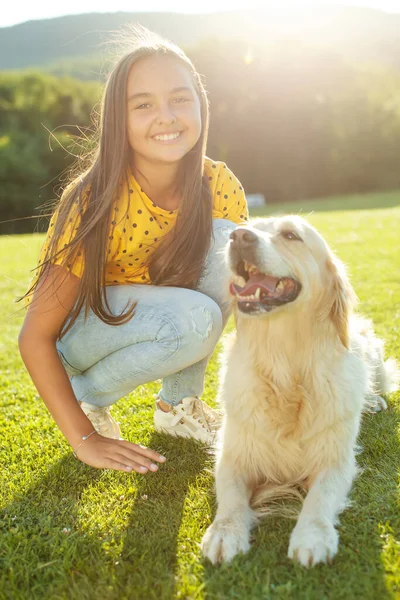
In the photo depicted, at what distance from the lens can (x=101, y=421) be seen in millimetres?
3113

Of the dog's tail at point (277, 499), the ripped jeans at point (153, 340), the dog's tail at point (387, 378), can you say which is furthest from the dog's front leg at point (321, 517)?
the dog's tail at point (387, 378)

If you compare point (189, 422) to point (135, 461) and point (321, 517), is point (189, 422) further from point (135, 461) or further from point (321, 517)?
point (321, 517)

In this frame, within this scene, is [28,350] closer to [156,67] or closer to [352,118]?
[156,67]

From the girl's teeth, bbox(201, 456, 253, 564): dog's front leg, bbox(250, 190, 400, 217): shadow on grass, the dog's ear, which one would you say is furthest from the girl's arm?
bbox(250, 190, 400, 217): shadow on grass

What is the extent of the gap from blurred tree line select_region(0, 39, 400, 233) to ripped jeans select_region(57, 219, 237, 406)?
103 ft

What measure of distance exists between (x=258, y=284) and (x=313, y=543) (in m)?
1.01

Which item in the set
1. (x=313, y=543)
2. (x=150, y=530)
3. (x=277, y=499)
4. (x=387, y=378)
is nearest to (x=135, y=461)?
(x=150, y=530)

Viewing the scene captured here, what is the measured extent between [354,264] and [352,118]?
29.4 m

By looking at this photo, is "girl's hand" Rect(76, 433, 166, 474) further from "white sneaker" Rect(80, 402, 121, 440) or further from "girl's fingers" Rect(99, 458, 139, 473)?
"white sneaker" Rect(80, 402, 121, 440)

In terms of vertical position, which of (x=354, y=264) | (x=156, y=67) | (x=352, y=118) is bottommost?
(x=352, y=118)

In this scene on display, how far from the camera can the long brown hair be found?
2791 millimetres

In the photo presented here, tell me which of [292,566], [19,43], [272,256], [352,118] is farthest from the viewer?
[19,43]

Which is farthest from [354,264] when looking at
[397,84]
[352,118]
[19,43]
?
[19,43]

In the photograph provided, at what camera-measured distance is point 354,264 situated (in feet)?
26.0
